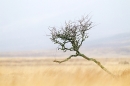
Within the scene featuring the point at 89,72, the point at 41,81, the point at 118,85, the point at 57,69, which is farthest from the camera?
the point at 57,69

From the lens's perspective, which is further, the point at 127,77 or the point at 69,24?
the point at 69,24

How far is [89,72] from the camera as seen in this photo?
11773mm

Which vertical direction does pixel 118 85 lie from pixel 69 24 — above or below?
below

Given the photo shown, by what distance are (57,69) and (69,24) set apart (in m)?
1.90

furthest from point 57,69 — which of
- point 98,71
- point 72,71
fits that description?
point 98,71

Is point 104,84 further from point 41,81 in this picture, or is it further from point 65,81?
point 41,81

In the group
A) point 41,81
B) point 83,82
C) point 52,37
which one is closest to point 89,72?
point 83,82

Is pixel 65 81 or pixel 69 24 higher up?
pixel 69 24

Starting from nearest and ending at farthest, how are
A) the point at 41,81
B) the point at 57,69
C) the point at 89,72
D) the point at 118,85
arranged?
1. the point at 118,85
2. the point at 41,81
3. the point at 89,72
4. the point at 57,69

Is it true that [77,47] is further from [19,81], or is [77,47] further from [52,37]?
[19,81]

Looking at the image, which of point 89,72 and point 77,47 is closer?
point 89,72

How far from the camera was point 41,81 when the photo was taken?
36.0 feet

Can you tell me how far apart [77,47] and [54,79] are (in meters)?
3.02

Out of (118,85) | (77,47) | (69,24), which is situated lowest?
(118,85)
